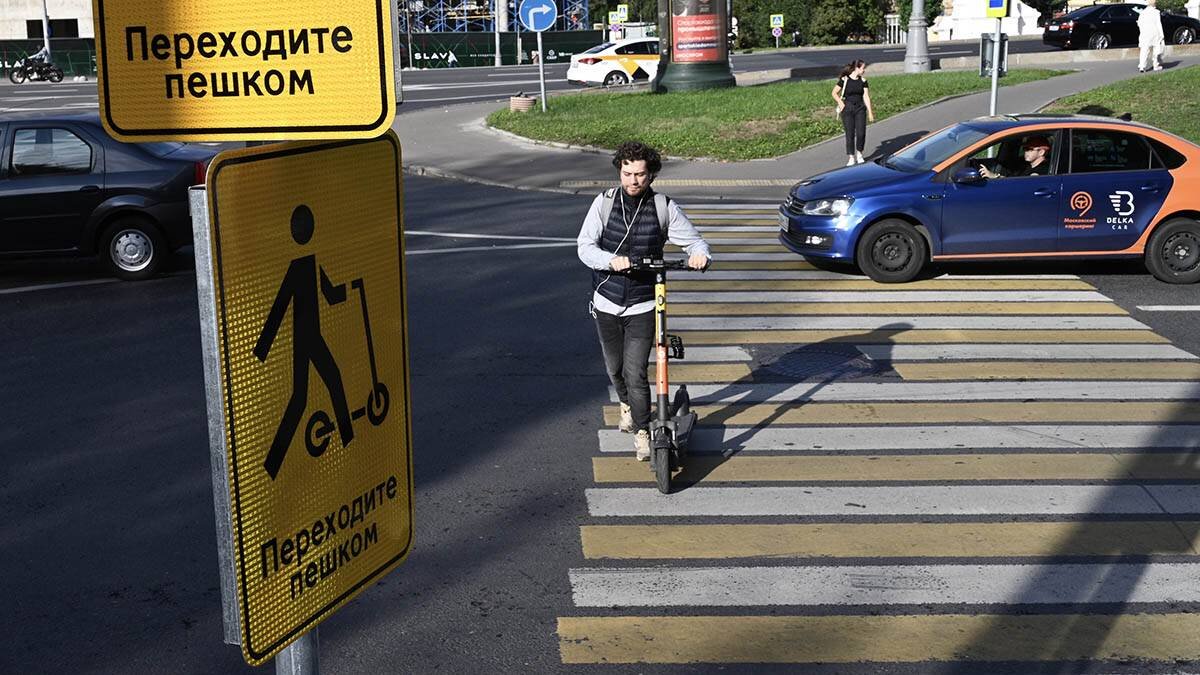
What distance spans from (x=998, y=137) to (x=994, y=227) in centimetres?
96

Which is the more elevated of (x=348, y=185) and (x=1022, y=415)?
(x=348, y=185)

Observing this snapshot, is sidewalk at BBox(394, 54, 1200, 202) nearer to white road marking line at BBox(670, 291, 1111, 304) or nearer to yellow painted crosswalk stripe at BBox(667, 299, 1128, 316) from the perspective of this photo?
white road marking line at BBox(670, 291, 1111, 304)

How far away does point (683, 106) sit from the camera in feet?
95.6

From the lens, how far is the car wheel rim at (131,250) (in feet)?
45.4

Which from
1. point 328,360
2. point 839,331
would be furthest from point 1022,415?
point 328,360

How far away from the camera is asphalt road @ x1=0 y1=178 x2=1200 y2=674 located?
5949 mm

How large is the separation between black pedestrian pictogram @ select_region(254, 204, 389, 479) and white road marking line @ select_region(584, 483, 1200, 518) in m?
5.14

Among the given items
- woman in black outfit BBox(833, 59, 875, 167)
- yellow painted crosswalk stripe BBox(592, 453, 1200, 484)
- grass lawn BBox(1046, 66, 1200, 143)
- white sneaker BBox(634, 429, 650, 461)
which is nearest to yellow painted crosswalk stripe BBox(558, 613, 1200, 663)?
yellow painted crosswalk stripe BBox(592, 453, 1200, 484)

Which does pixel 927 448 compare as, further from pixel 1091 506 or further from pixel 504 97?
pixel 504 97

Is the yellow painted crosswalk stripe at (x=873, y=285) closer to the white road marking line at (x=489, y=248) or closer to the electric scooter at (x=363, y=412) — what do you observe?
the white road marking line at (x=489, y=248)

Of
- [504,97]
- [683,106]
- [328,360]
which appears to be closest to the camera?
[328,360]

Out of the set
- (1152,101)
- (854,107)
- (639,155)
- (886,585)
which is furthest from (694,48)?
(886,585)

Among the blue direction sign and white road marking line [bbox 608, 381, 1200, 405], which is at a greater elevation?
the blue direction sign

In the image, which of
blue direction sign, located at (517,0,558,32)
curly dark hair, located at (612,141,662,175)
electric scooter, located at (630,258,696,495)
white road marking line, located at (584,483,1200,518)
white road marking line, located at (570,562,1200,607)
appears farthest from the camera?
blue direction sign, located at (517,0,558,32)
